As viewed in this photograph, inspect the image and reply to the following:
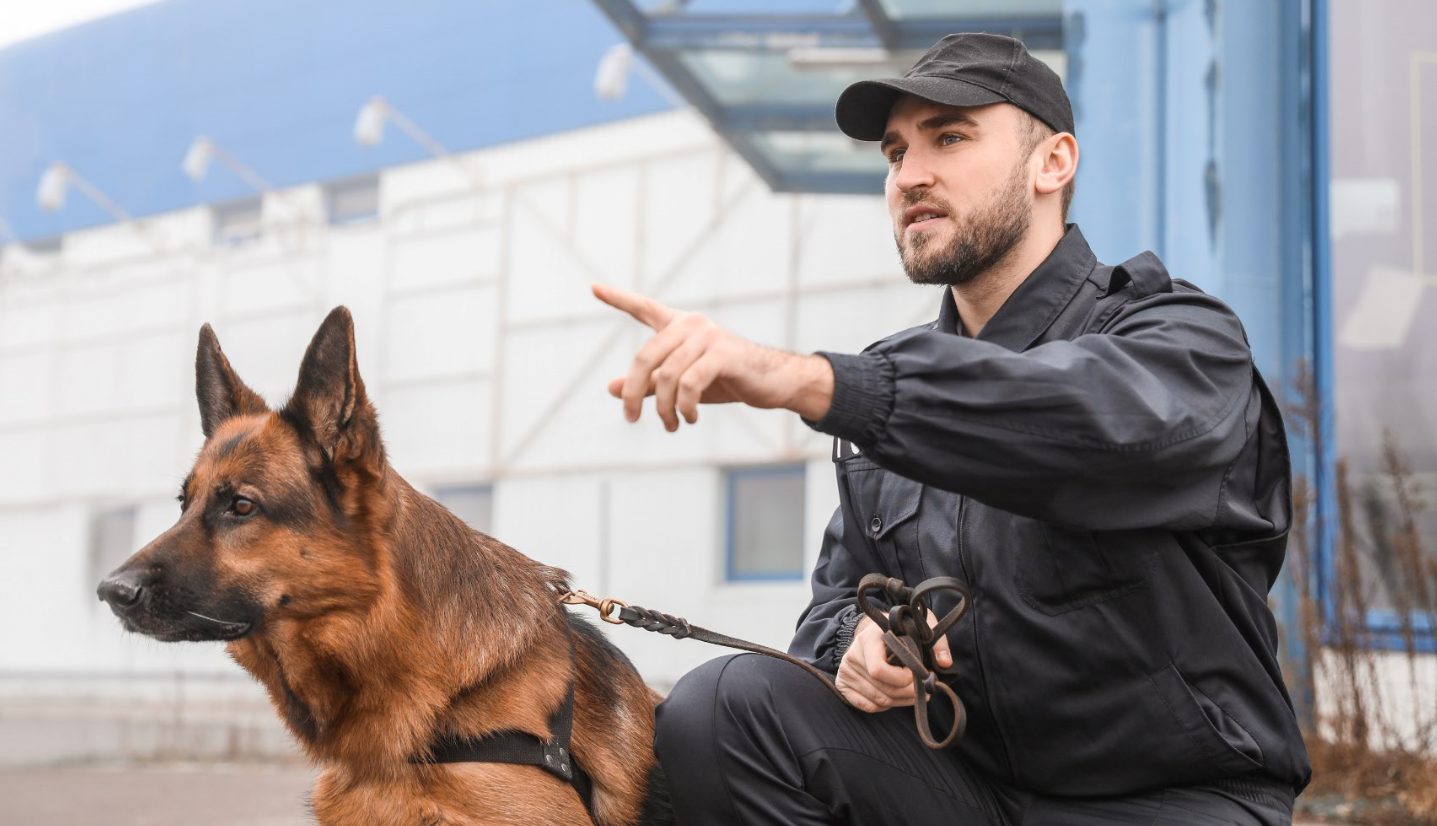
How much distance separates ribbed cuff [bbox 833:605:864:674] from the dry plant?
271cm

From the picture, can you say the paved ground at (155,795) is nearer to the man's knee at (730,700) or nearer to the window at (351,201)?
the man's knee at (730,700)

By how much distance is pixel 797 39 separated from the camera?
6812 millimetres

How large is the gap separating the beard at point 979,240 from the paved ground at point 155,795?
3.89 metres

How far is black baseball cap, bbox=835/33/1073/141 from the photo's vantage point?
2.14 m

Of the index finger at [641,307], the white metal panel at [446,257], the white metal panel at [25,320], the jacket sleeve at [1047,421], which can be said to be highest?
the white metal panel at [446,257]

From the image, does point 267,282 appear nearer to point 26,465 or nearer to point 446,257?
point 446,257

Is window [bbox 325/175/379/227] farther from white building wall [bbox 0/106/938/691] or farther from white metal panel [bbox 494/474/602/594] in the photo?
white metal panel [bbox 494/474/602/594]

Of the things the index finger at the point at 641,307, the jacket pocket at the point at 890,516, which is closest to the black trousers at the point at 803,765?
the jacket pocket at the point at 890,516

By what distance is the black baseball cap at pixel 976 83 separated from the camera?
7.02 feet

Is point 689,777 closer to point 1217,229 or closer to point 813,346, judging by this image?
point 1217,229

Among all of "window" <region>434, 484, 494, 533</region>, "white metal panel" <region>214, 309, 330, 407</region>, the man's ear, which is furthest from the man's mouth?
"white metal panel" <region>214, 309, 330, 407</region>

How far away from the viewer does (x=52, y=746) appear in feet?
29.6

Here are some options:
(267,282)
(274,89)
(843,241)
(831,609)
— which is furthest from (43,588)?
(831,609)

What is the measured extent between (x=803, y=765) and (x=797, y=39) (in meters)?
5.30
